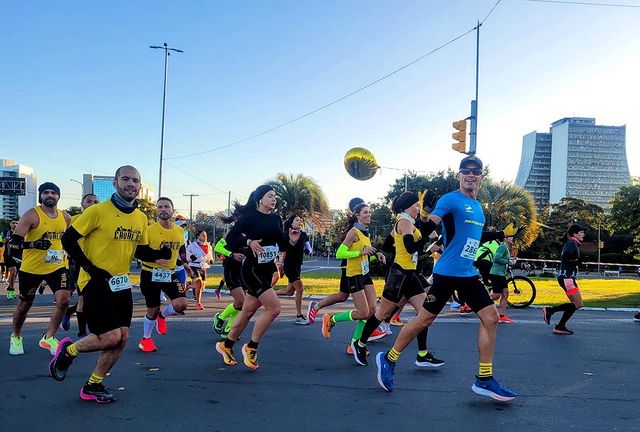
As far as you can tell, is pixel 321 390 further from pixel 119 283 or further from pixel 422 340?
pixel 119 283

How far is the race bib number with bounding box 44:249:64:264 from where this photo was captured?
238 inches

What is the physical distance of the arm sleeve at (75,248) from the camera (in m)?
4.06

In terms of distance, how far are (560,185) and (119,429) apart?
411 feet

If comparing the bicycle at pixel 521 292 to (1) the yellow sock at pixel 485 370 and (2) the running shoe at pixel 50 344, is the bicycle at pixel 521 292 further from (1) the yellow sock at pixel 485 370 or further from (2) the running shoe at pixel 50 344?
(2) the running shoe at pixel 50 344

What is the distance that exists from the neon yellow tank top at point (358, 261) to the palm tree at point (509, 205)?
22803 mm

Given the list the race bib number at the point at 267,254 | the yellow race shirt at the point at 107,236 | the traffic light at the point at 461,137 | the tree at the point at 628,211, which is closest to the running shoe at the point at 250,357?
the race bib number at the point at 267,254

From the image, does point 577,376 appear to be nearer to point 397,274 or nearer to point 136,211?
A: point 397,274

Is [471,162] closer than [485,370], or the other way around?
[485,370]

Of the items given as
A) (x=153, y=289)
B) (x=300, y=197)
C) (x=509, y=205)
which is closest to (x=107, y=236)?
(x=153, y=289)

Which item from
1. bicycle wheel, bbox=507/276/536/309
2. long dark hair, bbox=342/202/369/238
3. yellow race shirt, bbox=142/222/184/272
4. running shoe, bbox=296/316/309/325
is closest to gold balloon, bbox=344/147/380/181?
bicycle wheel, bbox=507/276/536/309

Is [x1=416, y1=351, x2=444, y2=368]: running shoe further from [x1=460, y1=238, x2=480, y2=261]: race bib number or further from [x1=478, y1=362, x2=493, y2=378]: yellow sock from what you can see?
[x1=460, y1=238, x2=480, y2=261]: race bib number

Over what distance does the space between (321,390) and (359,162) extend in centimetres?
1582

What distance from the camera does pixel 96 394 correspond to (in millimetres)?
4191

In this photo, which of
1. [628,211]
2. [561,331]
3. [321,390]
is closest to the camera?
[321,390]
